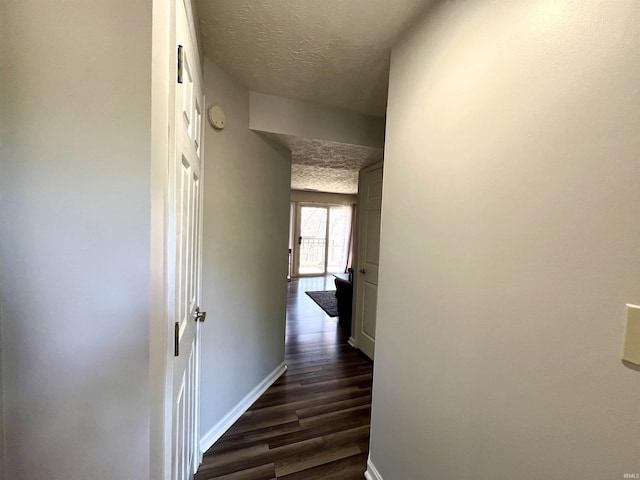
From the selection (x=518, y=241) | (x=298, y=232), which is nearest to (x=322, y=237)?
(x=298, y=232)

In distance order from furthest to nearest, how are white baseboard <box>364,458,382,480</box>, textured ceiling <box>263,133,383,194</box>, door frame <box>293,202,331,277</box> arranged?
door frame <box>293,202,331,277</box> < textured ceiling <box>263,133,383,194</box> < white baseboard <box>364,458,382,480</box>

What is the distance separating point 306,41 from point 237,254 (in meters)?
1.31

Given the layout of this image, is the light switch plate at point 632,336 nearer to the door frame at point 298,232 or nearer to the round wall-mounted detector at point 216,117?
the round wall-mounted detector at point 216,117

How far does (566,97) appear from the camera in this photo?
65 centimetres

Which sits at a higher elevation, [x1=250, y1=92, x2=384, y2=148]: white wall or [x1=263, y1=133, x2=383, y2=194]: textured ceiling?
[x1=250, y1=92, x2=384, y2=148]: white wall

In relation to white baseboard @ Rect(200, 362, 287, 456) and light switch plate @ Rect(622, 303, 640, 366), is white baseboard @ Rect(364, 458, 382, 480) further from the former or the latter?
light switch plate @ Rect(622, 303, 640, 366)

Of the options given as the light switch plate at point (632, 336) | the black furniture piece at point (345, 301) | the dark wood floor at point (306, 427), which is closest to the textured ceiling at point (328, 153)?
the black furniture piece at point (345, 301)

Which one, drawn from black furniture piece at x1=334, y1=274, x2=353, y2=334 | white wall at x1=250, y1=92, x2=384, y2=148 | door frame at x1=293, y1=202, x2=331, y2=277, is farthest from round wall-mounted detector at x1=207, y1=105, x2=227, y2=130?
door frame at x1=293, y1=202, x2=331, y2=277

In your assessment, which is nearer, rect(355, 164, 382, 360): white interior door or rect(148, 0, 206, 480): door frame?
rect(148, 0, 206, 480): door frame

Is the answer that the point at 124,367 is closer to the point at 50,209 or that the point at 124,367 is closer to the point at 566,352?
the point at 50,209

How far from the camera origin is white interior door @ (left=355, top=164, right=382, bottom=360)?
9.04 ft

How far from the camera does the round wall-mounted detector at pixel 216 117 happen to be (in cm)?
148

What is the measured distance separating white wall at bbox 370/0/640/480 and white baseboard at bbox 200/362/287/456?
1144 millimetres

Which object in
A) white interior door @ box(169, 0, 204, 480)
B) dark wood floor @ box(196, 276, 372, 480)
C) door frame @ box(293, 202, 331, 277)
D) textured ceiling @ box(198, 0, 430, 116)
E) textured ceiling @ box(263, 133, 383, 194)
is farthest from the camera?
door frame @ box(293, 202, 331, 277)
